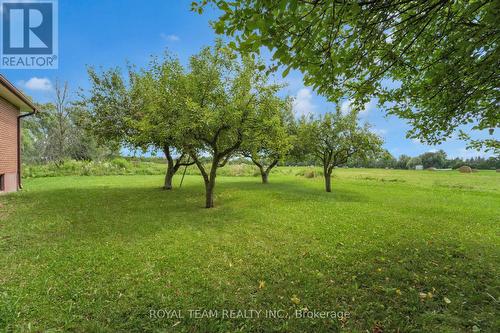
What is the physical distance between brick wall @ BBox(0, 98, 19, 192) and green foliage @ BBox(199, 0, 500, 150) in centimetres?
1599

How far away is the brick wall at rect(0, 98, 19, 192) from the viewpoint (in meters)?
13.4

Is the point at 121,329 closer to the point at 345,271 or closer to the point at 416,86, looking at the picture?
the point at 345,271

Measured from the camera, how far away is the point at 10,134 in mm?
14430

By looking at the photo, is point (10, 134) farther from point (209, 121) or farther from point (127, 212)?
point (209, 121)

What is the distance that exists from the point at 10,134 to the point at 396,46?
64.8 feet

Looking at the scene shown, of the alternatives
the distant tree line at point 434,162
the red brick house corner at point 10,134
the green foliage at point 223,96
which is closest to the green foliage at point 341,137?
the green foliage at point 223,96

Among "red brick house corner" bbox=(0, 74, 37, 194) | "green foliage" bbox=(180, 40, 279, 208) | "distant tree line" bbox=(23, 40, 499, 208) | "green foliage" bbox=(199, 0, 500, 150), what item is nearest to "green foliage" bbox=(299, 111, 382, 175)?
"distant tree line" bbox=(23, 40, 499, 208)

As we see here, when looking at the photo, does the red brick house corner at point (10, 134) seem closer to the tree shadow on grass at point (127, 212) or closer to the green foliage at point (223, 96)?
the tree shadow on grass at point (127, 212)

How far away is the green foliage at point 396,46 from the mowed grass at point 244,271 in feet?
12.8

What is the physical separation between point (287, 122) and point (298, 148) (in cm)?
509

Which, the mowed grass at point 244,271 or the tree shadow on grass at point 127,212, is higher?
the tree shadow on grass at point 127,212

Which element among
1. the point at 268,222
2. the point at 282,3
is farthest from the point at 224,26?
the point at 268,222

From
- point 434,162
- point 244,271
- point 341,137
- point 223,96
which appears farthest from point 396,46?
point 434,162

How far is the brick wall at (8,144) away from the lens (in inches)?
527
